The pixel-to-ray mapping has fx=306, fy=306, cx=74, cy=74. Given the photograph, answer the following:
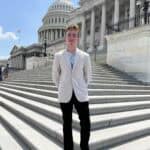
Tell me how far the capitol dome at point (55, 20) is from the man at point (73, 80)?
3711 inches

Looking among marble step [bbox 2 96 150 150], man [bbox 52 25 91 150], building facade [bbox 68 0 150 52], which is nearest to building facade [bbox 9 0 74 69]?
building facade [bbox 68 0 150 52]

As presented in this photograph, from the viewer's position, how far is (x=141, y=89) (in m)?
11.1

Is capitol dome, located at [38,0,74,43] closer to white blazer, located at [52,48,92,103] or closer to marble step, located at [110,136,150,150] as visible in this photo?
marble step, located at [110,136,150,150]

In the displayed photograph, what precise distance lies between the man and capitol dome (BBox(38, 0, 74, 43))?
9425 cm

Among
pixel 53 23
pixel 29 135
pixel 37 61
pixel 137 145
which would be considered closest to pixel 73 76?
pixel 137 145

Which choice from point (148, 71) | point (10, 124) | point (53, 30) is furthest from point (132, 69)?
point (53, 30)

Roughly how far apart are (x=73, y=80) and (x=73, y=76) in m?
0.05

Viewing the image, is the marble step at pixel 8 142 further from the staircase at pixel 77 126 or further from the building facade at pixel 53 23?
the building facade at pixel 53 23

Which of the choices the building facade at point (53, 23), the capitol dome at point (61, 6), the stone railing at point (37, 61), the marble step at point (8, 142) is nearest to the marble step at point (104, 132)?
the marble step at point (8, 142)

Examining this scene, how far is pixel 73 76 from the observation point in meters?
4.00

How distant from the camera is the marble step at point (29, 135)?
16.1ft

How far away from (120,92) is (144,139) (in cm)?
396

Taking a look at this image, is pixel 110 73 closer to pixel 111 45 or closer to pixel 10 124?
pixel 111 45

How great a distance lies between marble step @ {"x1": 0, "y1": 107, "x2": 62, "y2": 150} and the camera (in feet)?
16.1
